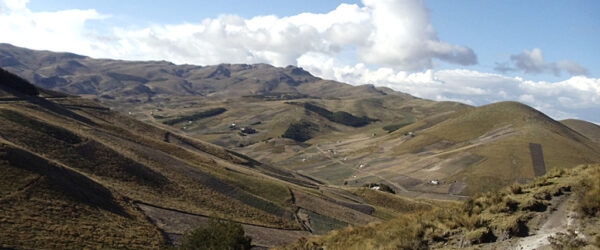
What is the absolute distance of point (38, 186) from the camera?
125ft

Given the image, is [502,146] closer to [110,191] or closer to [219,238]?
[110,191]

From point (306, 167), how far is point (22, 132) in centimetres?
13250

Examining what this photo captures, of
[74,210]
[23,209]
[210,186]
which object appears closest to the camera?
[23,209]

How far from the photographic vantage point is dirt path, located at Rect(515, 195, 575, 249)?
1492 cm

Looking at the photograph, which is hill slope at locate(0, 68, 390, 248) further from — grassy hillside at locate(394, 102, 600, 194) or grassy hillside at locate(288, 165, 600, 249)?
grassy hillside at locate(394, 102, 600, 194)

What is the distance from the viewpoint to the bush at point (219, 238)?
2370cm

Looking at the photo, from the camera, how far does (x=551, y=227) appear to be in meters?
16.0

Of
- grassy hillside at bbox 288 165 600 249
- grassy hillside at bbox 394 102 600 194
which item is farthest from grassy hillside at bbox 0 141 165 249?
grassy hillside at bbox 394 102 600 194

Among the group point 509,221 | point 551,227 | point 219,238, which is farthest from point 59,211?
point 551,227

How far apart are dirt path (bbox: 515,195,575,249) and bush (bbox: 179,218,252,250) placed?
50.9 ft

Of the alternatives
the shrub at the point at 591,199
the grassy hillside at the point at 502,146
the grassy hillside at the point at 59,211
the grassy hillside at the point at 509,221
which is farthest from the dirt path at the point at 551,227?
the grassy hillside at the point at 502,146

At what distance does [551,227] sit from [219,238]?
18017 millimetres

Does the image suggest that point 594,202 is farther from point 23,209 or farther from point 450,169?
point 450,169

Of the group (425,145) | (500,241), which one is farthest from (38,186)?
(425,145)
